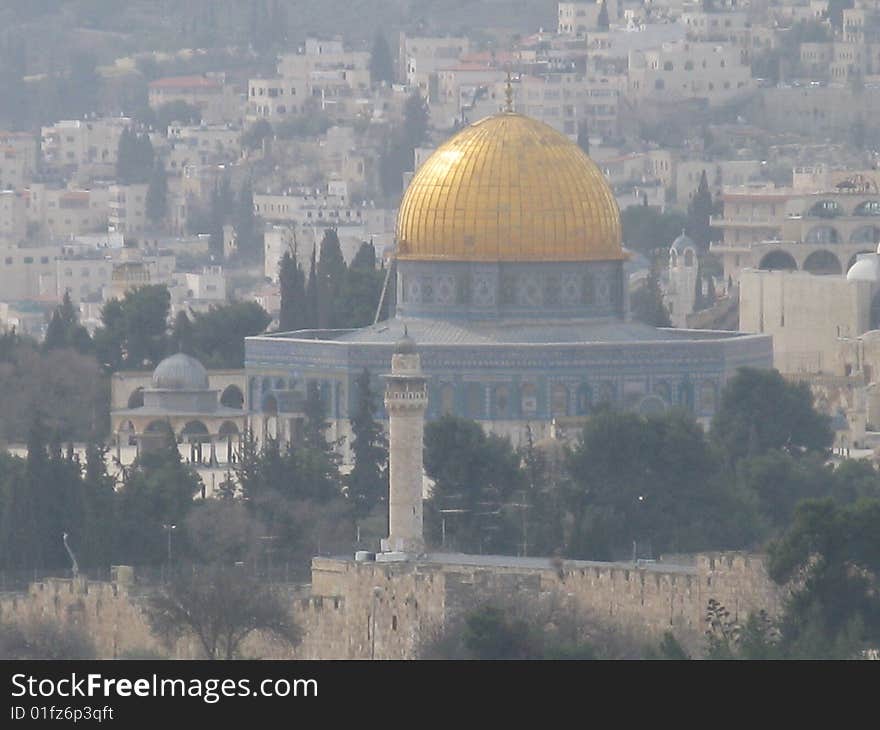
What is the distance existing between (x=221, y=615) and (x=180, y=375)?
2515 cm

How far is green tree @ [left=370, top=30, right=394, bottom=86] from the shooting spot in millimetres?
178250

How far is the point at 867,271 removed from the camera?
9700 cm

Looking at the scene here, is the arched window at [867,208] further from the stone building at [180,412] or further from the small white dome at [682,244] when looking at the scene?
the stone building at [180,412]

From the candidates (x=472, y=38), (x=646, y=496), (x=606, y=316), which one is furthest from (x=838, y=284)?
(x=472, y=38)

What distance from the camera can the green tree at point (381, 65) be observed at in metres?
178

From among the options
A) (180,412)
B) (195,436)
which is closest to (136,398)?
(180,412)

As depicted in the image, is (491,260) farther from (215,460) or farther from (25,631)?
(25,631)

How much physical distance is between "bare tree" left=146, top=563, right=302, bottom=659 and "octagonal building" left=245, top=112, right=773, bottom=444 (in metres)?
20.4

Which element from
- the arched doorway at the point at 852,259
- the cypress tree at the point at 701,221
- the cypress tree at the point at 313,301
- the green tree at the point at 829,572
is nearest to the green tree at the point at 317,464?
the cypress tree at the point at 313,301

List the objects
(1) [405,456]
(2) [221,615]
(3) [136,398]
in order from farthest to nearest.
Result: (3) [136,398] → (1) [405,456] → (2) [221,615]

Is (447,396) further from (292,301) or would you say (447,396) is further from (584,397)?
(292,301)

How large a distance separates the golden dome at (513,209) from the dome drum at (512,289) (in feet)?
0.53

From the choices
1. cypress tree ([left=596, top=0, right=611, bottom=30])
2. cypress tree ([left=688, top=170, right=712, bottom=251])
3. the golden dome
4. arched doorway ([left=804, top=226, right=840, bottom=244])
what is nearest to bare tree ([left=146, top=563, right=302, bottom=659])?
the golden dome

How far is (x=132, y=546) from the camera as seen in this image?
7062 centimetres
